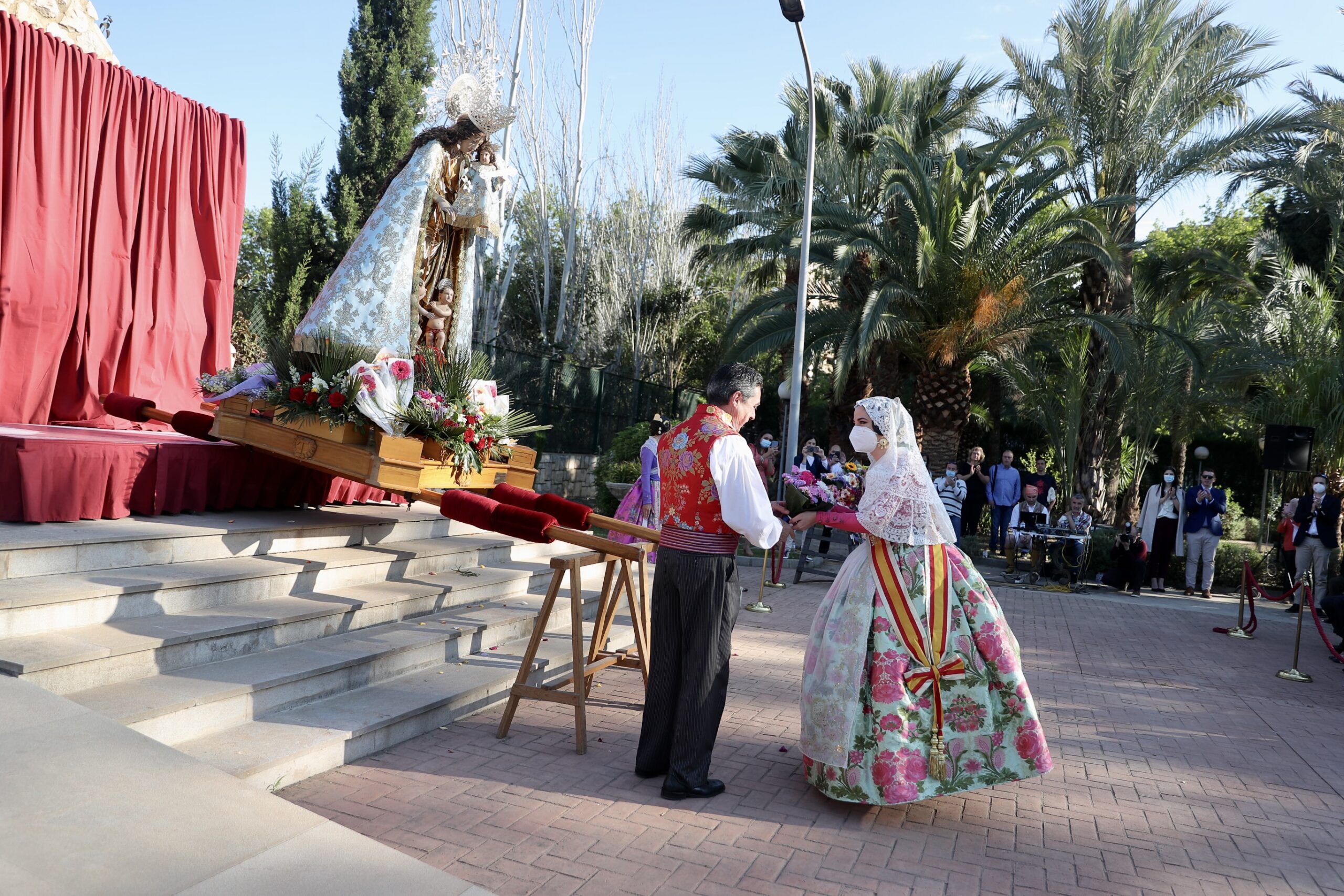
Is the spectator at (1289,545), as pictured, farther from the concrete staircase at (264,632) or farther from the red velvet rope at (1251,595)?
the concrete staircase at (264,632)

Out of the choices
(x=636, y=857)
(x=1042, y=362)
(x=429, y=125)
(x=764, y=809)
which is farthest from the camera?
(x=1042, y=362)

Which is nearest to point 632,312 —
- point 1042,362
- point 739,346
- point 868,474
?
point 739,346

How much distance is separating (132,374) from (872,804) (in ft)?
23.0

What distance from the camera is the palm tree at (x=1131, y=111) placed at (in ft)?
55.3

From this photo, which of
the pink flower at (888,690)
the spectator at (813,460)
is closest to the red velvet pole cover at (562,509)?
the pink flower at (888,690)

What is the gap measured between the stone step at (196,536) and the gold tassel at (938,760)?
434 cm

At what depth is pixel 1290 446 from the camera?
1350 cm

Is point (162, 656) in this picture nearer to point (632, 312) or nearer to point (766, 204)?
point (766, 204)

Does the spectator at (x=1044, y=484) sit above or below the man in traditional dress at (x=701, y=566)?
above

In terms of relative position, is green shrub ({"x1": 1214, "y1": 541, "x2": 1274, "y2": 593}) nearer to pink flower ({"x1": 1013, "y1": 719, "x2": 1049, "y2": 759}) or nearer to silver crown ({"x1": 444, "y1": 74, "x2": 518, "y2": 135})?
pink flower ({"x1": 1013, "y1": 719, "x2": 1049, "y2": 759})

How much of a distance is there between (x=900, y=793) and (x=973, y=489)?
13.8m

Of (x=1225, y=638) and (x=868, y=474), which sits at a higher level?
(x=868, y=474)

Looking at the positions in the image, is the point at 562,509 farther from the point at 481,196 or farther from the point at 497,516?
the point at 481,196

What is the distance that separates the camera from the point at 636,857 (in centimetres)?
378
